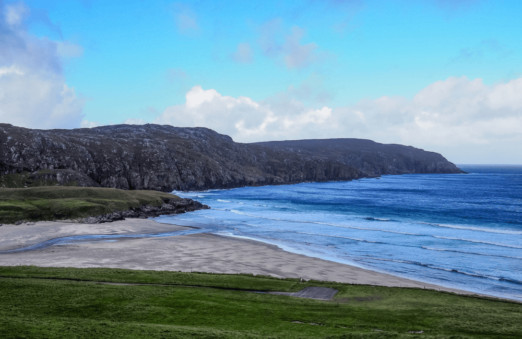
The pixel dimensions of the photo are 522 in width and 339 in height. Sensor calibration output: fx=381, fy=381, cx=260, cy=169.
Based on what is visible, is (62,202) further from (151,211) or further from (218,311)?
Answer: (218,311)

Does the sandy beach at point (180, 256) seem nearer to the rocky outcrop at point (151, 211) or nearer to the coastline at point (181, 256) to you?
the coastline at point (181, 256)

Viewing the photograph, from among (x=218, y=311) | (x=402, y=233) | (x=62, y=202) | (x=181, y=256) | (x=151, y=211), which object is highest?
(x=62, y=202)

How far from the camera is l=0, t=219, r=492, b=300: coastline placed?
45344 mm

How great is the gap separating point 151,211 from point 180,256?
5111 centimetres

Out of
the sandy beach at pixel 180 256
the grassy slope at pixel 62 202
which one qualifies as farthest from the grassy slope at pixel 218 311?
the grassy slope at pixel 62 202

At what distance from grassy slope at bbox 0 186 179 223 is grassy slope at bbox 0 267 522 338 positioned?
49.1 m

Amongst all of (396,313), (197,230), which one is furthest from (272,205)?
(396,313)

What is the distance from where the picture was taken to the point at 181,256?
178 feet

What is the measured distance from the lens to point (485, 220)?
311ft

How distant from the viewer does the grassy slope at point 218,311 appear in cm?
2216

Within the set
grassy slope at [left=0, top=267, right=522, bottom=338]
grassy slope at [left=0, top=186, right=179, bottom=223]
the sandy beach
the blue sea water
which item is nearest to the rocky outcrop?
grassy slope at [left=0, top=186, right=179, bottom=223]

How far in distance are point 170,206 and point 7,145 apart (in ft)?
247

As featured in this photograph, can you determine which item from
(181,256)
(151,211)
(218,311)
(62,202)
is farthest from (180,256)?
(151,211)

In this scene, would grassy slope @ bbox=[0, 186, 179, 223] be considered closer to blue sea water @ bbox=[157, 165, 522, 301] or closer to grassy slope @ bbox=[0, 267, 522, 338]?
blue sea water @ bbox=[157, 165, 522, 301]
